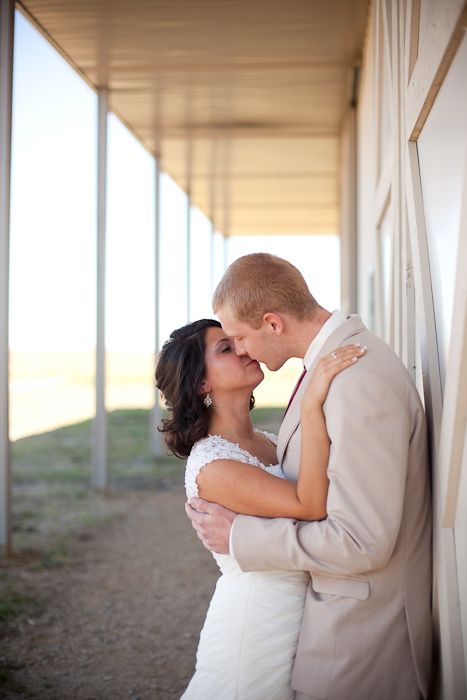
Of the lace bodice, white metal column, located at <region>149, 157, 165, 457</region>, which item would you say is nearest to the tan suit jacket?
the lace bodice

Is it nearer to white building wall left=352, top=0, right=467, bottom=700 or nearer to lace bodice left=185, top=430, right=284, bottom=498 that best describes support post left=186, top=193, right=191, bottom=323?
white building wall left=352, top=0, right=467, bottom=700

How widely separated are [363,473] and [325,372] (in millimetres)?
324

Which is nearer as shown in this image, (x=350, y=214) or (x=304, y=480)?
(x=304, y=480)

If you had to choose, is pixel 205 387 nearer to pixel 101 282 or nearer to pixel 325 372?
pixel 325 372

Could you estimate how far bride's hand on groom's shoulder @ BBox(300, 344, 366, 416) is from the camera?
7.97 feet

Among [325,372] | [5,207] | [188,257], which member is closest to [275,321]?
[325,372]

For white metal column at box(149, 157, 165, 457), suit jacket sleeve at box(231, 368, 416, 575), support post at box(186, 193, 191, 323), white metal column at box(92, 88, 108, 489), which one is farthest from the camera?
support post at box(186, 193, 191, 323)

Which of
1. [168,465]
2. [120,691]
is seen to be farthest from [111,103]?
[120,691]

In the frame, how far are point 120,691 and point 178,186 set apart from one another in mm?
14808

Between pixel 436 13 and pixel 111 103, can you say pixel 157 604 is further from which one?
pixel 111 103

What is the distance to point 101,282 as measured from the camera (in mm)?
A: 10930

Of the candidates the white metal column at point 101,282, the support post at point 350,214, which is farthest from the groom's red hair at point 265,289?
the support post at point 350,214

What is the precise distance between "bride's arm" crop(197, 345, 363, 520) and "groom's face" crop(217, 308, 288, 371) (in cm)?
30

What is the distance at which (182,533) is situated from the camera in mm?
9312
